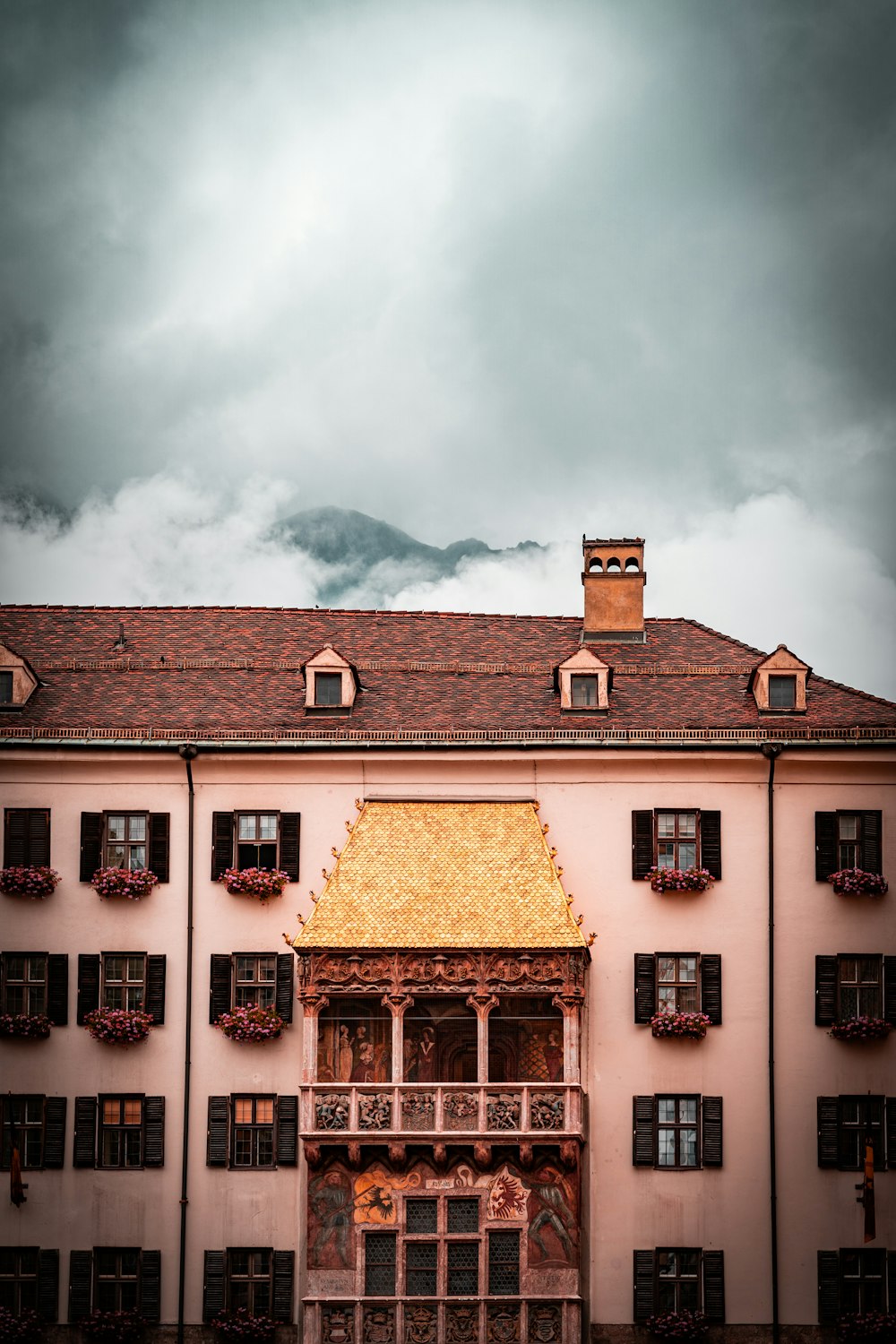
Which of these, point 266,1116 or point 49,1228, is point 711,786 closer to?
point 266,1116

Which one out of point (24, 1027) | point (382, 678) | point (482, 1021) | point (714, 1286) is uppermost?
point (382, 678)

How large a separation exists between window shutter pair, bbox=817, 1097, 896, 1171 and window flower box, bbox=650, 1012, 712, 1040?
9.34 feet

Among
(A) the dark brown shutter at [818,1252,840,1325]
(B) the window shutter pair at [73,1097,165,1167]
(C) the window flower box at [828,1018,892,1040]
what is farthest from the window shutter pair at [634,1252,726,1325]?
(B) the window shutter pair at [73,1097,165,1167]

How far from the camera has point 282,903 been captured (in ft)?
113

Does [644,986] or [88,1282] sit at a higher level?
[644,986]

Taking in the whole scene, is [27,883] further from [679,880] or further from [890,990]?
[890,990]

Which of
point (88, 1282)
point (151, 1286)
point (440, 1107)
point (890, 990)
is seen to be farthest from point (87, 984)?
point (890, 990)

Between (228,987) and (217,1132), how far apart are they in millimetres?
2887

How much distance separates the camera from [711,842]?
34.6 m

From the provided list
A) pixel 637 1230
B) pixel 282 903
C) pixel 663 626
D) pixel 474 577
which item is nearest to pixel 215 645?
pixel 282 903

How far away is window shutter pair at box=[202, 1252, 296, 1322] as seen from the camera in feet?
108

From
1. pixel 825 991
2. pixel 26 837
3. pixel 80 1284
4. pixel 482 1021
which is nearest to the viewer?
pixel 482 1021

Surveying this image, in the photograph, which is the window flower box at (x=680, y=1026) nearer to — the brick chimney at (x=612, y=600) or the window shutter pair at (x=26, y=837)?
the brick chimney at (x=612, y=600)

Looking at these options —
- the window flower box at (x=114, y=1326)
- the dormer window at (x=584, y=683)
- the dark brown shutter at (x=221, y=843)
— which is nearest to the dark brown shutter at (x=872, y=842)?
the dormer window at (x=584, y=683)
